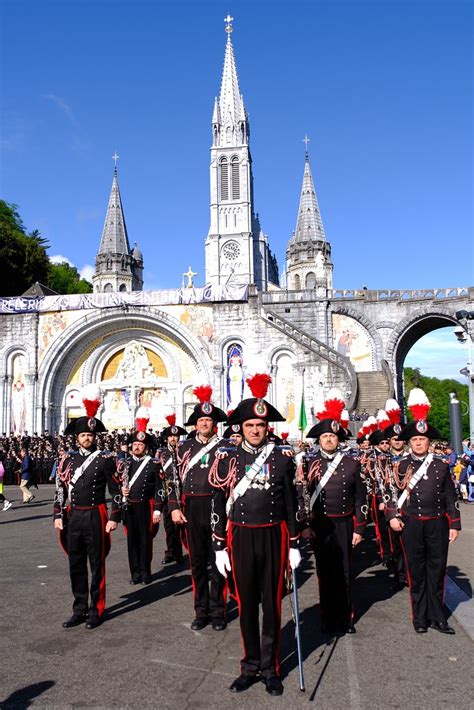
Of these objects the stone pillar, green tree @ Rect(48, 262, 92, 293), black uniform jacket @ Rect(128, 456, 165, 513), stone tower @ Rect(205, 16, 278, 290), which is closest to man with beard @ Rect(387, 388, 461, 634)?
black uniform jacket @ Rect(128, 456, 165, 513)

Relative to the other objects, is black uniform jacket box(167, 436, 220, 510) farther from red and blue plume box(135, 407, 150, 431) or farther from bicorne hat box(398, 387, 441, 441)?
bicorne hat box(398, 387, 441, 441)

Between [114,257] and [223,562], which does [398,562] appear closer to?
[223,562]

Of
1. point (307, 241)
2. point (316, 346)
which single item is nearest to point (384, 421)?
point (316, 346)

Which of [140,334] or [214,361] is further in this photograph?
[140,334]

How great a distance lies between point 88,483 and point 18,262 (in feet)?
130

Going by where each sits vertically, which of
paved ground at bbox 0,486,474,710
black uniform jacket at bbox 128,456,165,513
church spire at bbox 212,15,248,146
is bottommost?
paved ground at bbox 0,486,474,710

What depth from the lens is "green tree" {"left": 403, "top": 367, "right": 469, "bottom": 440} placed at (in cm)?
7844

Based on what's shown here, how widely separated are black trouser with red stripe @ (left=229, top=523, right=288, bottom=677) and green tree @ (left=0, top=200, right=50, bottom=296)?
40611mm

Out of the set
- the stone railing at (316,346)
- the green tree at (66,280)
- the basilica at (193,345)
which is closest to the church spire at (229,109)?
the green tree at (66,280)

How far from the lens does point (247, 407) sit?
5523 millimetres

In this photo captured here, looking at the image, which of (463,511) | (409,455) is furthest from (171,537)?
(463,511)

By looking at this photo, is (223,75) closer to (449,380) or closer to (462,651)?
(449,380)

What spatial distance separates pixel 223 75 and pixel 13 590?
8733 cm

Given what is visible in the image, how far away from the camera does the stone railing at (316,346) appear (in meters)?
29.9
